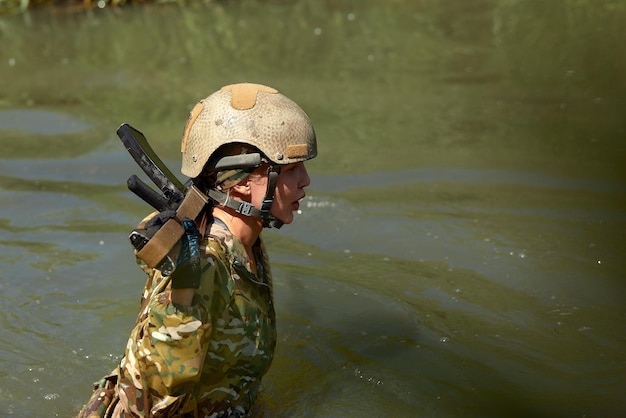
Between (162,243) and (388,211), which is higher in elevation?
(162,243)

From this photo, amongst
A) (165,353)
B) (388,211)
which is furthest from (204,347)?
(388,211)

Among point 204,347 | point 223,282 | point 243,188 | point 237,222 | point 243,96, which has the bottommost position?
point 204,347

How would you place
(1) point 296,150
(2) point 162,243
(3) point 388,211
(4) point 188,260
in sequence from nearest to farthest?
(2) point 162,243, (4) point 188,260, (1) point 296,150, (3) point 388,211

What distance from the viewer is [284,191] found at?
12.6 feet

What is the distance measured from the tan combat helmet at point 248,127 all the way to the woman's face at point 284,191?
109 millimetres

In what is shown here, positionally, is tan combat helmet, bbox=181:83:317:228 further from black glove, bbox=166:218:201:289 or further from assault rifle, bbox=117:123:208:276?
black glove, bbox=166:218:201:289

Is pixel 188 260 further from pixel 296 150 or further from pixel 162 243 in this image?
pixel 296 150

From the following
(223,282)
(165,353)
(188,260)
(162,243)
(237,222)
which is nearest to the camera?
(162,243)

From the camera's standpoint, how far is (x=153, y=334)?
3426 millimetres

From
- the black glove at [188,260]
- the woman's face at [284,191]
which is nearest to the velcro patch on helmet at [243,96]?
the woman's face at [284,191]

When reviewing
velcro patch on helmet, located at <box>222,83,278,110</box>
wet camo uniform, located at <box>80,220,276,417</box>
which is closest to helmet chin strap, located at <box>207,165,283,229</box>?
wet camo uniform, located at <box>80,220,276,417</box>

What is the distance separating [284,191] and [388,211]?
3.38 metres

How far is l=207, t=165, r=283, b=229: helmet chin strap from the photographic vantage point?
3764mm

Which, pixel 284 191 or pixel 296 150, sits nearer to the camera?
pixel 296 150
